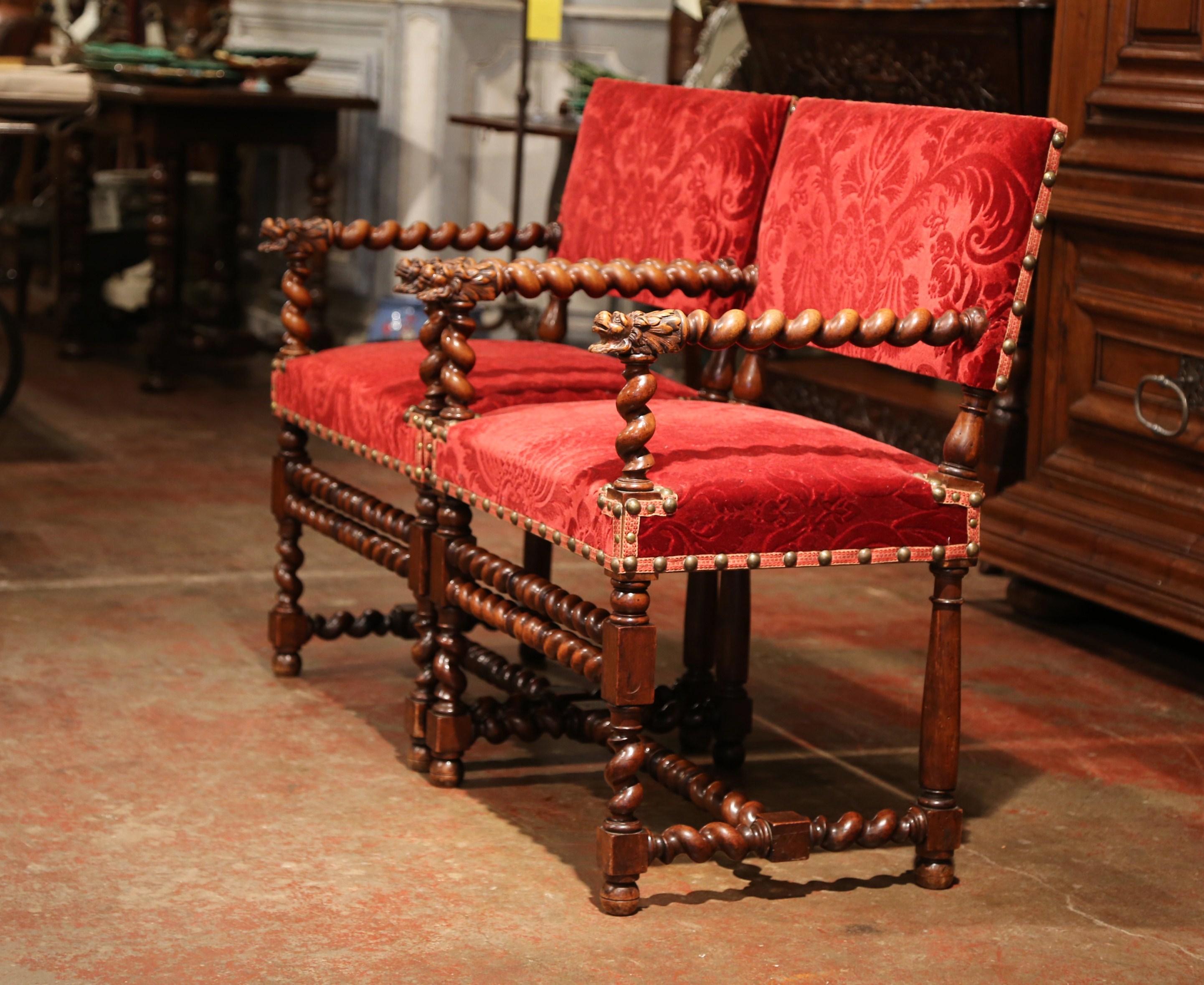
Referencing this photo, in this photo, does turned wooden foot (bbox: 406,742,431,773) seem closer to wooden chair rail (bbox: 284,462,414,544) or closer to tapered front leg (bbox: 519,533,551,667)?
wooden chair rail (bbox: 284,462,414,544)

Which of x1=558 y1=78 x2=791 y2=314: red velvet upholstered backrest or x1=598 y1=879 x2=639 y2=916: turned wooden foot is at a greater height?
x1=558 y1=78 x2=791 y2=314: red velvet upholstered backrest

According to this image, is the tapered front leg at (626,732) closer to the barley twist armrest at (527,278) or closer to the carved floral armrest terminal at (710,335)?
the carved floral armrest terminal at (710,335)

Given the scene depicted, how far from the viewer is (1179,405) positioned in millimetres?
3279

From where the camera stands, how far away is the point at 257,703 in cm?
293

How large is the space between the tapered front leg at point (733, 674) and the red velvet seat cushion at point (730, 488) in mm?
414

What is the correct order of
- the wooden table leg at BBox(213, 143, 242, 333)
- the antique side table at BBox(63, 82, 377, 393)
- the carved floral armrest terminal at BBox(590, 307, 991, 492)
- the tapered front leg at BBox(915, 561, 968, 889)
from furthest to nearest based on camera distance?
the wooden table leg at BBox(213, 143, 242, 333) → the antique side table at BBox(63, 82, 377, 393) → the tapered front leg at BBox(915, 561, 968, 889) → the carved floral armrest terminal at BBox(590, 307, 991, 492)

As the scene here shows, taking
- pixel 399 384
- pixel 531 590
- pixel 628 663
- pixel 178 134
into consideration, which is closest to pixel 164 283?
pixel 178 134

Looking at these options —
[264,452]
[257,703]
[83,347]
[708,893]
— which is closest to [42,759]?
[257,703]

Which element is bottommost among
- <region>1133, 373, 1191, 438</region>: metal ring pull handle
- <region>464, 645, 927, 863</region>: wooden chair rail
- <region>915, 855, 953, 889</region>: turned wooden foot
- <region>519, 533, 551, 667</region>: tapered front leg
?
<region>915, 855, 953, 889</region>: turned wooden foot

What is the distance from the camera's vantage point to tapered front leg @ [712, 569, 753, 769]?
2721 mm

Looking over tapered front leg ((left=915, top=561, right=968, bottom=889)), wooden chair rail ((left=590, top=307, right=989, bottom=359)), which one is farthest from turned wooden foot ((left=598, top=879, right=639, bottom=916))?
wooden chair rail ((left=590, top=307, right=989, bottom=359))

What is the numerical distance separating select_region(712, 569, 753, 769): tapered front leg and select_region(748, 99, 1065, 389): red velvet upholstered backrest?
451 mm

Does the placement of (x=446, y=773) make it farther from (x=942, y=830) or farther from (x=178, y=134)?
(x=178, y=134)

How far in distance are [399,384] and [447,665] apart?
0.45m
